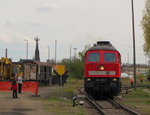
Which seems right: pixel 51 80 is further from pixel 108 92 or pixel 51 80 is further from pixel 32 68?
pixel 108 92

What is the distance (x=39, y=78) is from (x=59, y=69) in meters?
21.9

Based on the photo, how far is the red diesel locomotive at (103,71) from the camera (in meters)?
20.9

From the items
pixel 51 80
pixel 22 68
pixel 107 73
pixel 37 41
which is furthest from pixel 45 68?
pixel 37 41

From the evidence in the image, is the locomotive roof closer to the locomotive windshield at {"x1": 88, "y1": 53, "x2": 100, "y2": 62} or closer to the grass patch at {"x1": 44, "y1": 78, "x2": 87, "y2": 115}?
the locomotive windshield at {"x1": 88, "y1": 53, "x2": 100, "y2": 62}

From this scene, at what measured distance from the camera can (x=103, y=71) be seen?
2102 centimetres

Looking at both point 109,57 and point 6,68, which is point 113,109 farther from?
point 6,68

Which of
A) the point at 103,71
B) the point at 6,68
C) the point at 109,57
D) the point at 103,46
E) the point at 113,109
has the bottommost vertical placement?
the point at 113,109

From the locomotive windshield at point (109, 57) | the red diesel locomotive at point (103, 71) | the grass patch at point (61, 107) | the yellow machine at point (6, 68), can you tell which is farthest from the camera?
the yellow machine at point (6, 68)

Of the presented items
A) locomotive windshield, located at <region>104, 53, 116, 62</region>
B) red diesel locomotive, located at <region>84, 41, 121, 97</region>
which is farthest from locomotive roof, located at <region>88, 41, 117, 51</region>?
locomotive windshield, located at <region>104, 53, 116, 62</region>

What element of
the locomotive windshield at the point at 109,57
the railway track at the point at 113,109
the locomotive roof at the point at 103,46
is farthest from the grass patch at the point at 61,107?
the locomotive roof at the point at 103,46

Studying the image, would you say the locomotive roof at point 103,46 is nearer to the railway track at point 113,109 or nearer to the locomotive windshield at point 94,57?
→ the locomotive windshield at point 94,57

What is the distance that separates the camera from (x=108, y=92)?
21.7 m

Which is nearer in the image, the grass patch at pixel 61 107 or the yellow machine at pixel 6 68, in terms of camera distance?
the grass patch at pixel 61 107

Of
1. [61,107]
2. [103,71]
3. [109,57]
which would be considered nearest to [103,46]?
[109,57]
